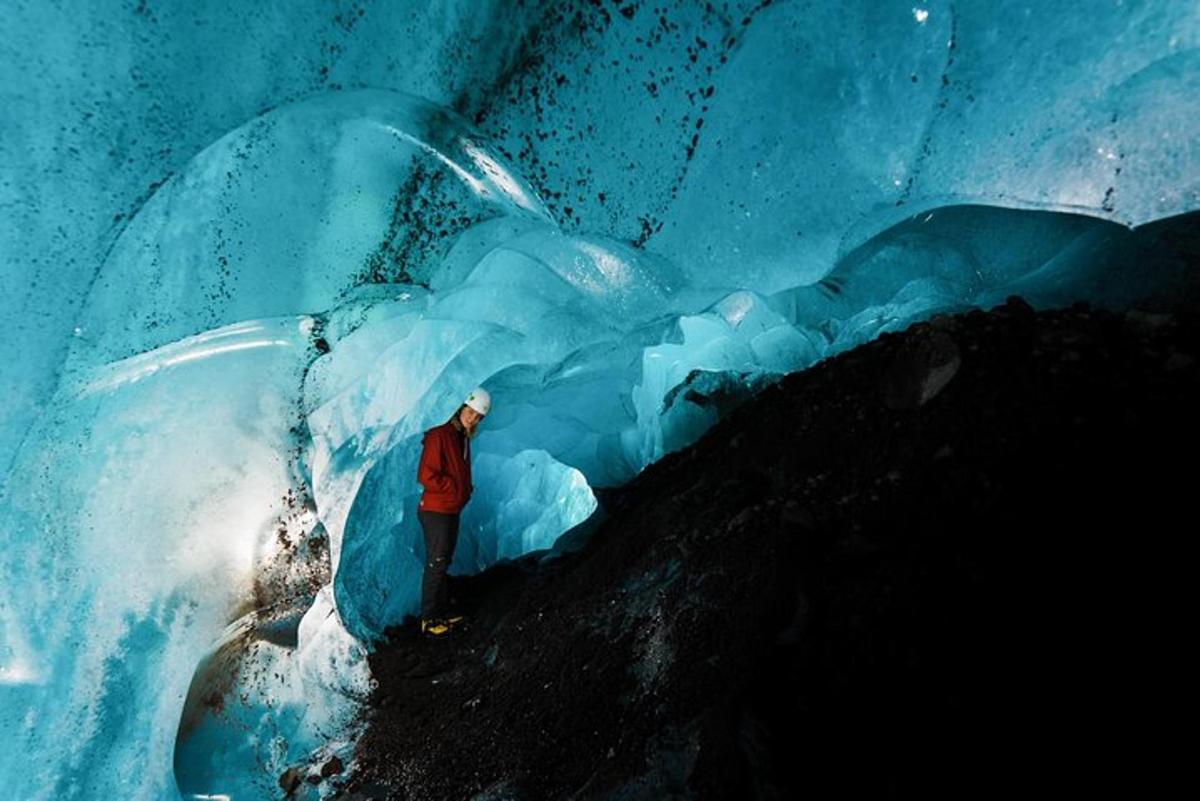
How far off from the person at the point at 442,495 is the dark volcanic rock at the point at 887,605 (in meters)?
→ 0.62

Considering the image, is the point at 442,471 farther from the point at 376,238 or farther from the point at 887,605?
the point at 887,605

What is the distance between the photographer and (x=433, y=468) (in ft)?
11.3

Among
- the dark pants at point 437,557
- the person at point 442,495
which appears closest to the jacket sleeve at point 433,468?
the person at point 442,495

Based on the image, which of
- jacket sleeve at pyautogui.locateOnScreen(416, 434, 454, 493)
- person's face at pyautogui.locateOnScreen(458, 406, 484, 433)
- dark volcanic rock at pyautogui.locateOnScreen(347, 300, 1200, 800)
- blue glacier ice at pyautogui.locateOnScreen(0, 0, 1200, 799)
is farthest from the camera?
person's face at pyautogui.locateOnScreen(458, 406, 484, 433)

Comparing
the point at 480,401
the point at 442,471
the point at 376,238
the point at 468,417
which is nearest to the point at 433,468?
the point at 442,471

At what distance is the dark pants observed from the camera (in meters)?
3.50

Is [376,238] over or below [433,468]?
over

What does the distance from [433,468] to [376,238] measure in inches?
45.7

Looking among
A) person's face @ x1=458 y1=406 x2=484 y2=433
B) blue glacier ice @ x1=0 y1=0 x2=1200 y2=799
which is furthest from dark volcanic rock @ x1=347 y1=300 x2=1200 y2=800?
person's face @ x1=458 y1=406 x2=484 y2=433

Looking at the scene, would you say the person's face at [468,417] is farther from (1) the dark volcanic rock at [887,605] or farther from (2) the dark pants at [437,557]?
(1) the dark volcanic rock at [887,605]

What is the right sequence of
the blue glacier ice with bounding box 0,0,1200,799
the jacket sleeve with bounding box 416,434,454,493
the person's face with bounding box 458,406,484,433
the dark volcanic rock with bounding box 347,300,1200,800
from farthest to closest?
the person's face with bounding box 458,406,484,433, the jacket sleeve with bounding box 416,434,454,493, the blue glacier ice with bounding box 0,0,1200,799, the dark volcanic rock with bounding box 347,300,1200,800

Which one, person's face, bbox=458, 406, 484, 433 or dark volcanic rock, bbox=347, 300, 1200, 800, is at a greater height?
person's face, bbox=458, 406, 484, 433

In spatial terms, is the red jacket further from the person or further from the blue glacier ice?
the blue glacier ice

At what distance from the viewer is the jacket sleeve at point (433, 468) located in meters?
3.44
